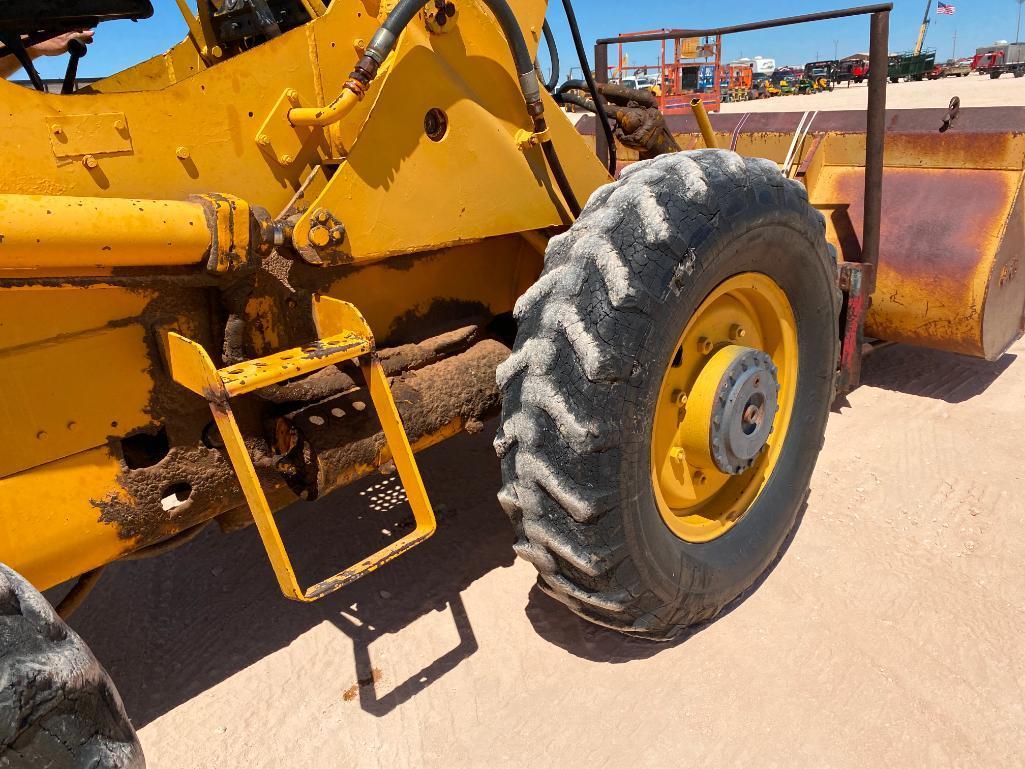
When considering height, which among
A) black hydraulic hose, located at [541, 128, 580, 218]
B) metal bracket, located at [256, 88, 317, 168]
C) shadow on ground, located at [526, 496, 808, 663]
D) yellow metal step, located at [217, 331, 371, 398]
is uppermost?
metal bracket, located at [256, 88, 317, 168]

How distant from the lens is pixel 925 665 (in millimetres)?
2158

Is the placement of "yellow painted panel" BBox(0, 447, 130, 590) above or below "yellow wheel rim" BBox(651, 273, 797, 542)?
above

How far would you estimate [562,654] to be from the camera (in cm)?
228

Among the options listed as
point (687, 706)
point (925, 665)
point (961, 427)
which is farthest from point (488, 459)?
point (961, 427)

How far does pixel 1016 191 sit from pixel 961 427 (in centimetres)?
108

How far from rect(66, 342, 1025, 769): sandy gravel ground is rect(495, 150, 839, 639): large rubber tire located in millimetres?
281

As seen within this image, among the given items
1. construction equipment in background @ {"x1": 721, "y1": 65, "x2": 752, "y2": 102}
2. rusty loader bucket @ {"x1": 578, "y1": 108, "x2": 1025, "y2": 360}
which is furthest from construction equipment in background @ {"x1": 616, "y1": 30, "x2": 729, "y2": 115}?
rusty loader bucket @ {"x1": 578, "y1": 108, "x2": 1025, "y2": 360}

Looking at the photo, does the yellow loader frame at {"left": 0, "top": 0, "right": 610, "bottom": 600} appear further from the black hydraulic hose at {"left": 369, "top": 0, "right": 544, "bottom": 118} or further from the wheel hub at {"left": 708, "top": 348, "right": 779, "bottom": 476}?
the wheel hub at {"left": 708, "top": 348, "right": 779, "bottom": 476}

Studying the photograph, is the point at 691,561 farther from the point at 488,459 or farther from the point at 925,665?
the point at 488,459

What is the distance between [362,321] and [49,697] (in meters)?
0.99

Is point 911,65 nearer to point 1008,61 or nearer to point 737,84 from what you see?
point 1008,61

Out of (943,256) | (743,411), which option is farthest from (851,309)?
(743,411)

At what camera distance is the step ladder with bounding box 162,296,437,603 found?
1580mm

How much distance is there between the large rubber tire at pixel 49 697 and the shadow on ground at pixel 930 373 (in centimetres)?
379
